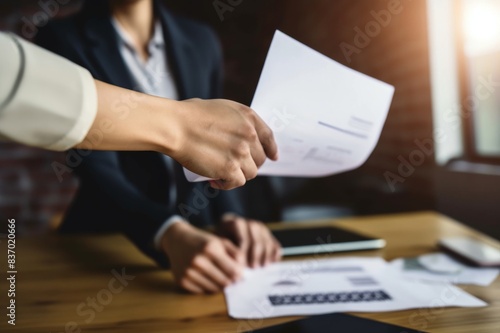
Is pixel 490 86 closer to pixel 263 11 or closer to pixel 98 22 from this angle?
pixel 263 11

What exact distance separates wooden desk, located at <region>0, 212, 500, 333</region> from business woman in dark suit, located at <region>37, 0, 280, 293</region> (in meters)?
0.05

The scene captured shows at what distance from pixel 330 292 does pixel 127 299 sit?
262mm

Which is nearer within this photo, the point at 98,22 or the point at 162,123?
the point at 162,123

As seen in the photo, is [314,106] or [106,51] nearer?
[314,106]

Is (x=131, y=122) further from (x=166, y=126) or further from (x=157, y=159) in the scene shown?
(x=157, y=159)

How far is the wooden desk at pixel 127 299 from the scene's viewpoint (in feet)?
1.69

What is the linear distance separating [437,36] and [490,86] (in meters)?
0.24

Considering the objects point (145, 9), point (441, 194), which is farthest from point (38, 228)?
point (145, 9)

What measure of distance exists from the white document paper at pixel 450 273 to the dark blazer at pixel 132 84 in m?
0.32

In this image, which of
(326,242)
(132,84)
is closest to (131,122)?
(132,84)

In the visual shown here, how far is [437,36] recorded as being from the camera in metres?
1.60

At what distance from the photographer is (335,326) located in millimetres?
483

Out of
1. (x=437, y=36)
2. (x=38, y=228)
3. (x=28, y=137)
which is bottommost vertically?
(x=38, y=228)

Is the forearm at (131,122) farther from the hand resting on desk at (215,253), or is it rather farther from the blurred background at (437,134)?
the blurred background at (437,134)
